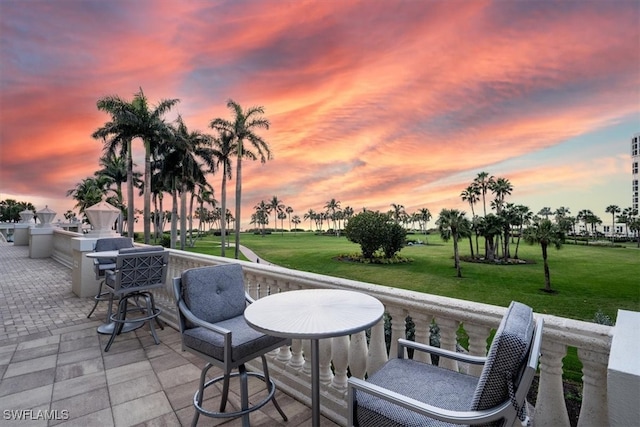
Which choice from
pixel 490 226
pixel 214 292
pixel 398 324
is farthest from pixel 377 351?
pixel 490 226

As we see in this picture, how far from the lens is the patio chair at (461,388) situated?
3.29 feet

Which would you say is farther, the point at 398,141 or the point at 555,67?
the point at 398,141

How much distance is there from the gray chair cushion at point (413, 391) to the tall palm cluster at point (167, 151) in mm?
23033

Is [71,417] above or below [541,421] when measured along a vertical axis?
below

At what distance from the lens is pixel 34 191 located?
1262 centimetres

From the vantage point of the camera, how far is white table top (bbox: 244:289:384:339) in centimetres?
150

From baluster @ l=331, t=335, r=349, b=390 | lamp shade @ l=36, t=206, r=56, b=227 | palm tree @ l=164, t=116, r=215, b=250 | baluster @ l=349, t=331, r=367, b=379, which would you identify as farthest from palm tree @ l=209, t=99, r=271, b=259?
baluster @ l=349, t=331, r=367, b=379

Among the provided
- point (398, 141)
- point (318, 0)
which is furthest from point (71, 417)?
point (398, 141)

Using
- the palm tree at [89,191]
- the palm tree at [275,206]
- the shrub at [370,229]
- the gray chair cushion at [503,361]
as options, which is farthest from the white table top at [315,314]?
the palm tree at [275,206]

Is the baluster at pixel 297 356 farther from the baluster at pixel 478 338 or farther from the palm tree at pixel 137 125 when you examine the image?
the palm tree at pixel 137 125

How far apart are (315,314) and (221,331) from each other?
2.21 feet

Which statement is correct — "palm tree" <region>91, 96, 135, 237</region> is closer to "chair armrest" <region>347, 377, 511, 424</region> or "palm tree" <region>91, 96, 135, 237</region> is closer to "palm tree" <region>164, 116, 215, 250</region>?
"palm tree" <region>164, 116, 215, 250</region>

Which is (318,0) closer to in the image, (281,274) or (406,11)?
(406,11)

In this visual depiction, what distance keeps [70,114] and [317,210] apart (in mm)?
97503
